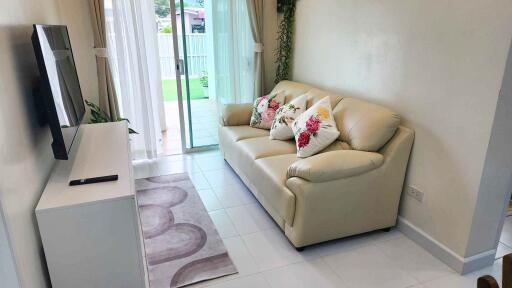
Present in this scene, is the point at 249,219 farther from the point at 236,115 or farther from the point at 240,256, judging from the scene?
the point at 236,115

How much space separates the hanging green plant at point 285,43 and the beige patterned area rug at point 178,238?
1.81 m

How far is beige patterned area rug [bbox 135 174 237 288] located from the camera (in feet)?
7.14

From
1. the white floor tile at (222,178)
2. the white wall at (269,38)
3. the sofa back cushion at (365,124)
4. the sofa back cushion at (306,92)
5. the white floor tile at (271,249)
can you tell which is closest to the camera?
the white floor tile at (271,249)

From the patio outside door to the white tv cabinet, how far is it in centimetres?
257

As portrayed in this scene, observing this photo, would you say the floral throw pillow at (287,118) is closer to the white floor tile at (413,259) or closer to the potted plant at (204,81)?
the white floor tile at (413,259)

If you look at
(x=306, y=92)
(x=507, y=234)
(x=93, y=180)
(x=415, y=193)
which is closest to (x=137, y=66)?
(x=306, y=92)

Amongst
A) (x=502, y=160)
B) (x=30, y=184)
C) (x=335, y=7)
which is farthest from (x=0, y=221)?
(x=335, y=7)

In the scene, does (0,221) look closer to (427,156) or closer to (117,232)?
(117,232)

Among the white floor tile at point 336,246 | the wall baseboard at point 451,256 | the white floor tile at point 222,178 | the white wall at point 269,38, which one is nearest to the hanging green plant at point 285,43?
the white wall at point 269,38

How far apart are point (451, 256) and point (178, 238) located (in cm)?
186

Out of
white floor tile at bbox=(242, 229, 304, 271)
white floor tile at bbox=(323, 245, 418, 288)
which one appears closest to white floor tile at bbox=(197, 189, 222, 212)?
white floor tile at bbox=(242, 229, 304, 271)

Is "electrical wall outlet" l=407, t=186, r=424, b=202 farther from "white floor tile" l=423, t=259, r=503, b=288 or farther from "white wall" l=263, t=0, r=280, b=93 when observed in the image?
"white wall" l=263, t=0, r=280, b=93

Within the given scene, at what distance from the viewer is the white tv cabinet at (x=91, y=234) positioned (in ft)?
4.71

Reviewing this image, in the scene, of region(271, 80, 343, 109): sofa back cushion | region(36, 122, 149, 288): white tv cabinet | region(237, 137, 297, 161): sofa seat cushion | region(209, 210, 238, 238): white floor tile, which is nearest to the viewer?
region(36, 122, 149, 288): white tv cabinet
